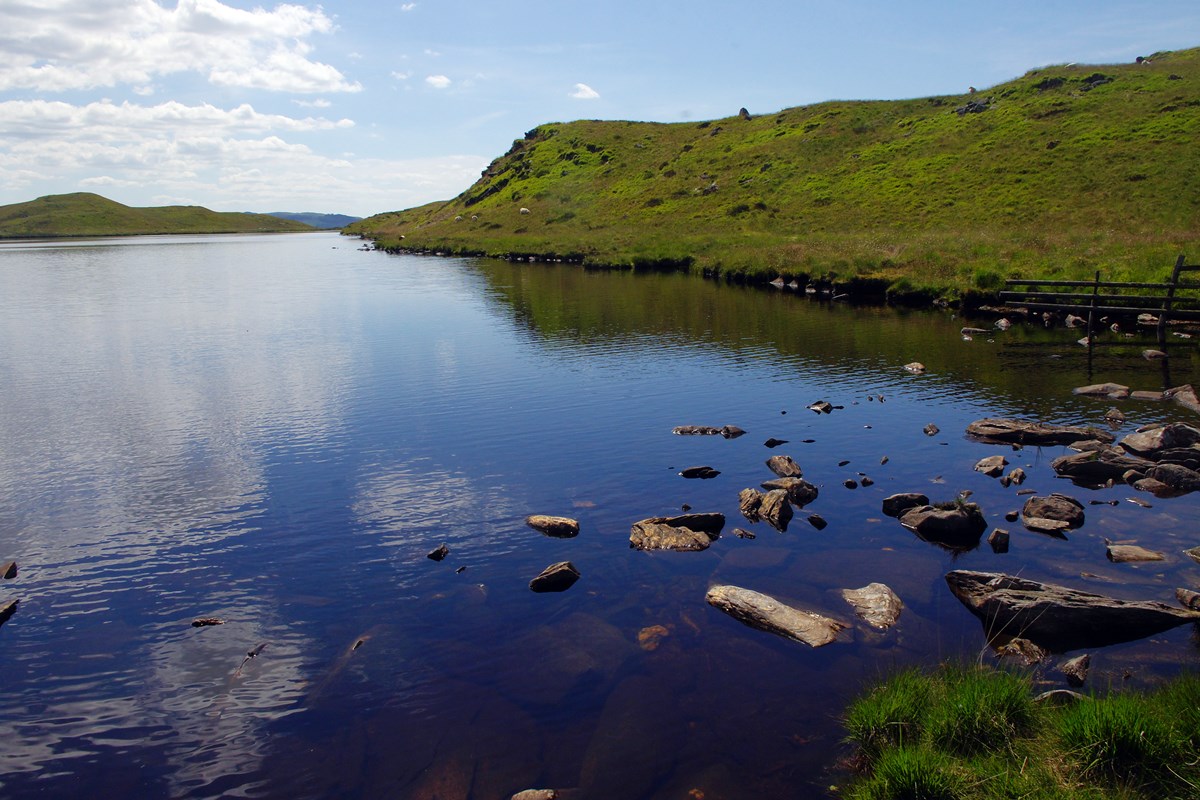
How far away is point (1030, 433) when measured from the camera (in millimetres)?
26438

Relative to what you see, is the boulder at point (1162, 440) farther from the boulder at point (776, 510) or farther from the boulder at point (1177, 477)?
the boulder at point (776, 510)

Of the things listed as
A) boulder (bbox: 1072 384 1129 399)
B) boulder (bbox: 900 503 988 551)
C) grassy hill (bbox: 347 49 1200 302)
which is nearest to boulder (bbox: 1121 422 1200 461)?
boulder (bbox: 1072 384 1129 399)

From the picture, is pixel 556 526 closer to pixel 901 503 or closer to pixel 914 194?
pixel 901 503

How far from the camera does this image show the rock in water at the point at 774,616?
1480cm

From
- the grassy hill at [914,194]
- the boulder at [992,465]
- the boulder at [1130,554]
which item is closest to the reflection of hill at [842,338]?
the boulder at [992,465]

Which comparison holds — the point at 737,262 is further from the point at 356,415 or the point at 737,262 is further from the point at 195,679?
the point at 195,679

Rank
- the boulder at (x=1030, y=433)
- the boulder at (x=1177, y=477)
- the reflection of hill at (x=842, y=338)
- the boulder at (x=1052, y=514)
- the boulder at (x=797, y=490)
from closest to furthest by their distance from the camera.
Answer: the boulder at (x=1052, y=514) → the boulder at (x=1177, y=477) → the boulder at (x=797, y=490) → the boulder at (x=1030, y=433) → the reflection of hill at (x=842, y=338)

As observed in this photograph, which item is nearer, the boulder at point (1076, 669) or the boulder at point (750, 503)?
the boulder at point (1076, 669)

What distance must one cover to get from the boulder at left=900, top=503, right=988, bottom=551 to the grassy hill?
35.1 m

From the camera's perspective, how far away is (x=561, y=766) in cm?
1151

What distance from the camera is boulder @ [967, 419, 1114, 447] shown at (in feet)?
85.0

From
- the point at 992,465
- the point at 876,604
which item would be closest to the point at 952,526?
the point at 876,604

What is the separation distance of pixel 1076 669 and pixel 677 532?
8.97 meters

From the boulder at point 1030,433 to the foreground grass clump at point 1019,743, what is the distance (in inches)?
632
